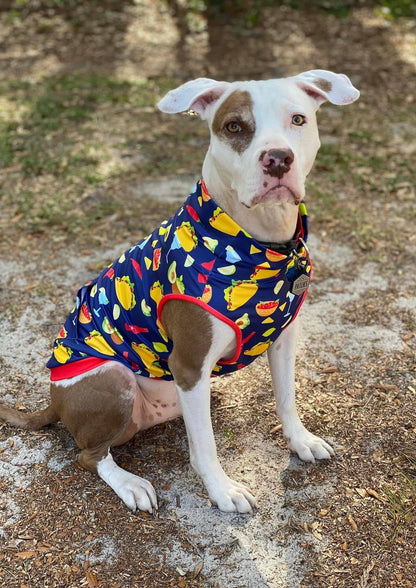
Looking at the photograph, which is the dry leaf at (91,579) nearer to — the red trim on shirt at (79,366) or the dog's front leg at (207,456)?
the dog's front leg at (207,456)

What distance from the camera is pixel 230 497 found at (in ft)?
9.64

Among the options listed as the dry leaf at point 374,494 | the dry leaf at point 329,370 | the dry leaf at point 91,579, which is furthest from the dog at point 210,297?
the dry leaf at point 329,370

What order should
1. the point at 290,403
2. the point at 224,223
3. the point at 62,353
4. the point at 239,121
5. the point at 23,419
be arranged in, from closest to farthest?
the point at 239,121 < the point at 224,223 < the point at 62,353 < the point at 290,403 < the point at 23,419

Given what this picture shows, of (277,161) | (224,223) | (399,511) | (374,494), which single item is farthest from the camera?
(374,494)

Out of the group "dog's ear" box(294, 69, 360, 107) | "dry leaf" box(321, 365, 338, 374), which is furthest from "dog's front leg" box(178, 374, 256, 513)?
"dog's ear" box(294, 69, 360, 107)

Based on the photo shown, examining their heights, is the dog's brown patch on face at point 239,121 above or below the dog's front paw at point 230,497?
above

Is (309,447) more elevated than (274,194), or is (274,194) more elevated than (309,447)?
(274,194)

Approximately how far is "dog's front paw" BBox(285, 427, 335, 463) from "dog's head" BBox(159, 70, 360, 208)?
4.10ft

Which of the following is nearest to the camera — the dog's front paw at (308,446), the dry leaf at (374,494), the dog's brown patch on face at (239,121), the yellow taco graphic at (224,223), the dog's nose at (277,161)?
the dog's nose at (277,161)

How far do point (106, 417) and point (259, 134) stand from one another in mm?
1402

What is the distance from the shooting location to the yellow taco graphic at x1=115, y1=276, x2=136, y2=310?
2.95m

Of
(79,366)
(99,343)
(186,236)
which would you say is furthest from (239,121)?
(79,366)

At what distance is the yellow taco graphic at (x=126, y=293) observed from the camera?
295 centimetres

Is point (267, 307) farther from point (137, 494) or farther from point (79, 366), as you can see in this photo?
point (137, 494)
